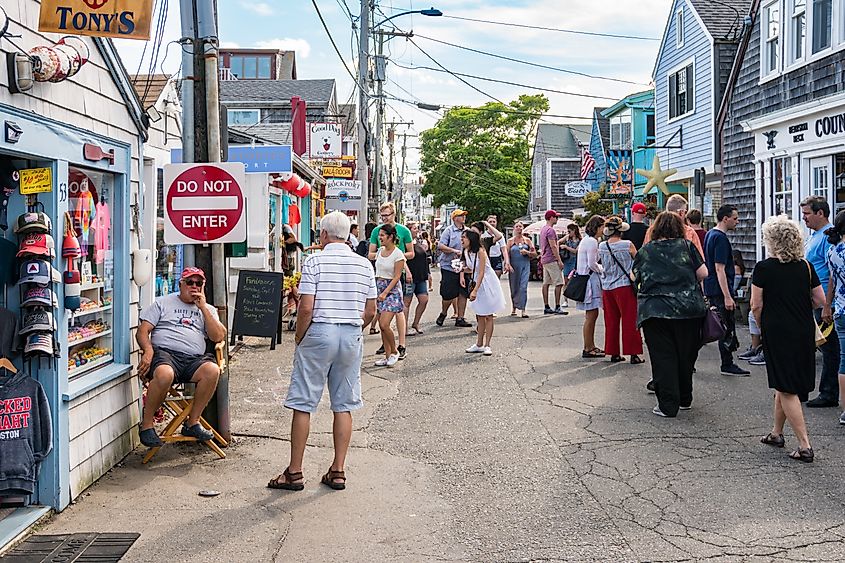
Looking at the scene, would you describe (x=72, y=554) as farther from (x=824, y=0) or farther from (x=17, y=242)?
(x=824, y=0)

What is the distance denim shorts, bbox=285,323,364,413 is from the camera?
632 centimetres

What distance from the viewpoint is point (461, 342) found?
1334 centimetres

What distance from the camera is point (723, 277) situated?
997 cm

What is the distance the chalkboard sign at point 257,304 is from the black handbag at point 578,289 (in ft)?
12.1

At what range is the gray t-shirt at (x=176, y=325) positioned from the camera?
23.1ft

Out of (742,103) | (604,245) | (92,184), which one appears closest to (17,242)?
(92,184)

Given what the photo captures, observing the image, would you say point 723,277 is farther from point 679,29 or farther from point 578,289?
point 679,29

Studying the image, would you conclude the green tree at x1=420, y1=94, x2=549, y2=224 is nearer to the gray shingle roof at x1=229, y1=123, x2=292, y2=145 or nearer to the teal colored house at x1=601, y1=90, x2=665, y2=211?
the teal colored house at x1=601, y1=90, x2=665, y2=211

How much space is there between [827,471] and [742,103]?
1239cm

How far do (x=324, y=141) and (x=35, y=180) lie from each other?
20.9 meters

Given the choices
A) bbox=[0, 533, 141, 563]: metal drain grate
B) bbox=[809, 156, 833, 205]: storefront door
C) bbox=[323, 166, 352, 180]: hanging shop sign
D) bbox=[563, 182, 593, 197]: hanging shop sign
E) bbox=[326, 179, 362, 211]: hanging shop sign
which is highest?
bbox=[563, 182, 593, 197]: hanging shop sign

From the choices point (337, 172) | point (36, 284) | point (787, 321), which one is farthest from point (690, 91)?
point (36, 284)

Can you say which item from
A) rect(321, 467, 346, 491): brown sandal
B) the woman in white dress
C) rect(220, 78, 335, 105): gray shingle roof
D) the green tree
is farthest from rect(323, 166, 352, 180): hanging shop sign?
the green tree

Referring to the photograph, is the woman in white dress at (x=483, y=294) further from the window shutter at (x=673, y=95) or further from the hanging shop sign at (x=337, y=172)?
the hanging shop sign at (x=337, y=172)
